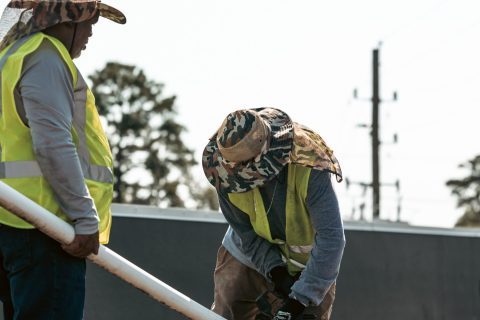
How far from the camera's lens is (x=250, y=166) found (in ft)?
15.4

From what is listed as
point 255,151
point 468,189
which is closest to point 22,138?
point 255,151

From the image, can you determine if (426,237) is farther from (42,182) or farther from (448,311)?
(42,182)

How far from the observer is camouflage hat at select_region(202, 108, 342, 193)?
4637 millimetres

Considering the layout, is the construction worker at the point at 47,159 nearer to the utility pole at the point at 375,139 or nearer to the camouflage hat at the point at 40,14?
the camouflage hat at the point at 40,14

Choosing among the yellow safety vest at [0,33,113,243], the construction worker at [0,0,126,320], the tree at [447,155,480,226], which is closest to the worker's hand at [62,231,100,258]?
the construction worker at [0,0,126,320]

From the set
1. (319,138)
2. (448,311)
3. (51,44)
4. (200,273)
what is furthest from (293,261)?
(448,311)

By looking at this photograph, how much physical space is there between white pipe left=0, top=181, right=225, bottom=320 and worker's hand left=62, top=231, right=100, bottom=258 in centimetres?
3

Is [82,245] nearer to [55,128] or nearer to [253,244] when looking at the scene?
[55,128]

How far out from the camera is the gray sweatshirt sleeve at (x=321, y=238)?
4832mm

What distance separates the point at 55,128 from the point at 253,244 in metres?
1.56

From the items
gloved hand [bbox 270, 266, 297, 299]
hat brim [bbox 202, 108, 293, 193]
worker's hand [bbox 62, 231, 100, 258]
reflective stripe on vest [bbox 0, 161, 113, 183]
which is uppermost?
reflective stripe on vest [bbox 0, 161, 113, 183]

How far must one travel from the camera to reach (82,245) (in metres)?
3.98

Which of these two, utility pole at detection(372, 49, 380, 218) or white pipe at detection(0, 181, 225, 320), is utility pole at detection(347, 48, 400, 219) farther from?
white pipe at detection(0, 181, 225, 320)

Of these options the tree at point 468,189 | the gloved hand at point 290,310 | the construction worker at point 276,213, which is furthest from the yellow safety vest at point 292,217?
the tree at point 468,189
